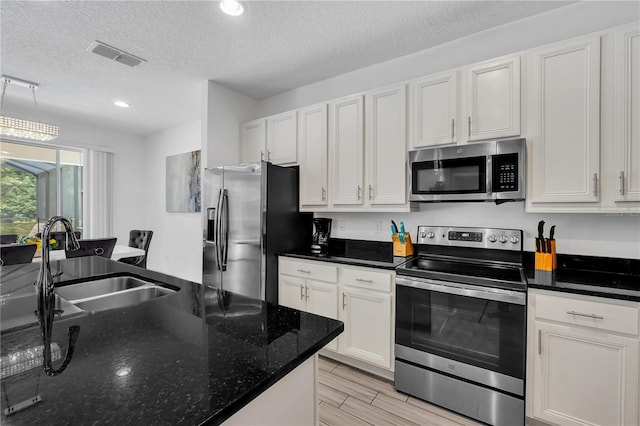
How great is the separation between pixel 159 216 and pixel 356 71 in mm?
4150

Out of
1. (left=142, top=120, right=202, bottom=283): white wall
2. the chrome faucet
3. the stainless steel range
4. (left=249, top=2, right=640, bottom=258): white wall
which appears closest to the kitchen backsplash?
(left=249, top=2, right=640, bottom=258): white wall

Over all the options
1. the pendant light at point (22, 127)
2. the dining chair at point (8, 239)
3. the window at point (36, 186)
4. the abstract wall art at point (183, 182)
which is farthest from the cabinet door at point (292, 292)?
the window at point (36, 186)

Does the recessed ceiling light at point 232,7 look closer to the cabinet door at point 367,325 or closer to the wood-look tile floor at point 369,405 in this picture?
the cabinet door at point 367,325

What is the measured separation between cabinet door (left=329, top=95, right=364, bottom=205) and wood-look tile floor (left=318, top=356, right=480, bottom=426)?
142 centimetres

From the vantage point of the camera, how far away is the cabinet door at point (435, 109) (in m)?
2.18

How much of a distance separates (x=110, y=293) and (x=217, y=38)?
211cm

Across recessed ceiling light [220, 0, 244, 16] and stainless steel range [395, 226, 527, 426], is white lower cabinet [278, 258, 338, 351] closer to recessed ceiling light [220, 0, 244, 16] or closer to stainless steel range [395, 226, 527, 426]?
stainless steel range [395, 226, 527, 426]

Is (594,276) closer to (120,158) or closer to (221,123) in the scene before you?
(221,123)

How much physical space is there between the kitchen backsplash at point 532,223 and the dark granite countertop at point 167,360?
5.97ft

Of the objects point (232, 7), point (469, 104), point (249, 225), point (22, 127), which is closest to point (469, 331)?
point (469, 104)

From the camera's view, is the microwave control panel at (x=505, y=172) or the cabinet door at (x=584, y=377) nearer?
the cabinet door at (x=584, y=377)

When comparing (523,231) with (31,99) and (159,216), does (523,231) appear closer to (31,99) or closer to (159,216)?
(159,216)

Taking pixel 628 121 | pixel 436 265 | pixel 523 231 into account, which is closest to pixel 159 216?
pixel 436 265

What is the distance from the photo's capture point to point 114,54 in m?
2.65
